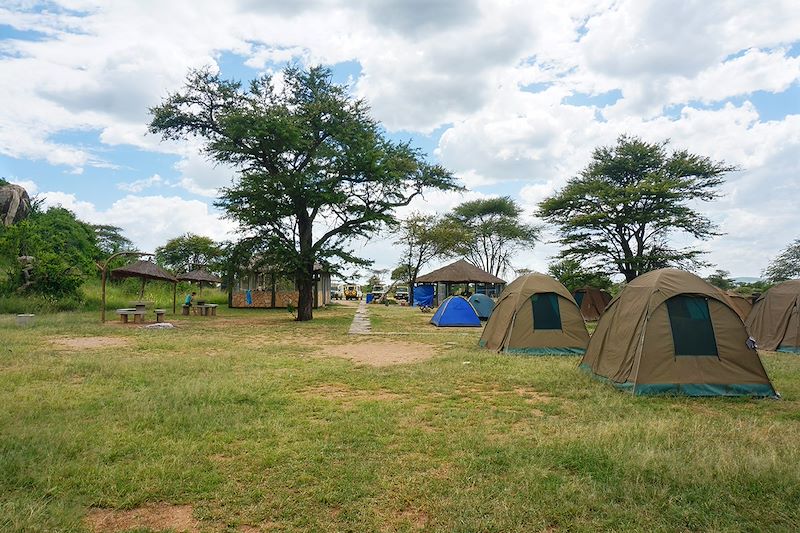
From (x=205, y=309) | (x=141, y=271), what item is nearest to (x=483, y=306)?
(x=205, y=309)

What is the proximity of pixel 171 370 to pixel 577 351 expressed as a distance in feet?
27.8

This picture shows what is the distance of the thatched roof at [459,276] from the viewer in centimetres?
2834

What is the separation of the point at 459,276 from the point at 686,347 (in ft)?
69.5

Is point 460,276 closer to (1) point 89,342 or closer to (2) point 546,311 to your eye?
(2) point 546,311

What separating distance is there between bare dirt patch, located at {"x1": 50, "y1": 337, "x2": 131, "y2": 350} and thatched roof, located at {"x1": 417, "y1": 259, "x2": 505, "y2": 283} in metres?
18.1

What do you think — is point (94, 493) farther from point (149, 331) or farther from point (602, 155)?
point (602, 155)

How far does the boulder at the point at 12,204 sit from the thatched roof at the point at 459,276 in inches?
1049

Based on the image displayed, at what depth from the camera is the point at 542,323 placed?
1130 cm

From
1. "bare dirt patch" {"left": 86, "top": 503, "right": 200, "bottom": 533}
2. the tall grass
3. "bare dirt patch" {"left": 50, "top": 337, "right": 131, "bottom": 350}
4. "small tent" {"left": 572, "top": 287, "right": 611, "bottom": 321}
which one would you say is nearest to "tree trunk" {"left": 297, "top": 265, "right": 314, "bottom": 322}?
"bare dirt patch" {"left": 50, "top": 337, "right": 131, "bottom": 350}

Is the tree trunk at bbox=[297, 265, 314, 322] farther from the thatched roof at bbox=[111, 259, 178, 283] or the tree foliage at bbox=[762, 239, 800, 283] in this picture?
the tree foliage at bbox=[762, 239, 800, 283]

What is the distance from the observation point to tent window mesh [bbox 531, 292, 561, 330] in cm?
1130

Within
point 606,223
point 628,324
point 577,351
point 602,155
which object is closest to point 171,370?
point 628,324

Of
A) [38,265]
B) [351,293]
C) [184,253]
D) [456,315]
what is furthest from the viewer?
[351,293]

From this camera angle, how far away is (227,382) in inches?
298
